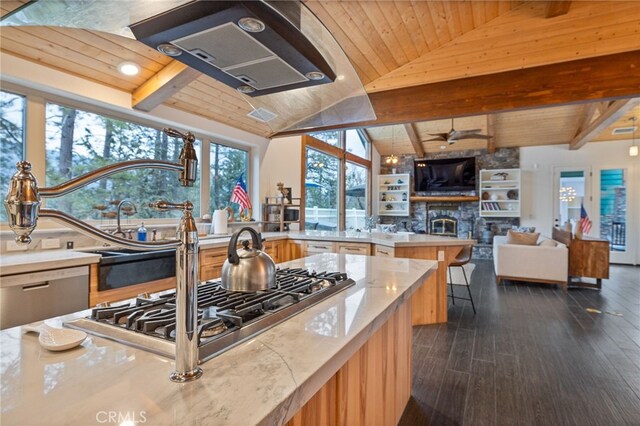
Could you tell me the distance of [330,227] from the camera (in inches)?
281

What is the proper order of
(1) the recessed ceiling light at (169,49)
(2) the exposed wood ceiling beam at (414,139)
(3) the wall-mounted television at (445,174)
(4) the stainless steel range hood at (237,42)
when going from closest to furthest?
(4) the stainless steel range hood at (237,42) < (1) the recessed ceiling light at (169,49) < (2) the exposed wood ceiling beam at (414,139) < (3) the wall-mounted television at (445,174)

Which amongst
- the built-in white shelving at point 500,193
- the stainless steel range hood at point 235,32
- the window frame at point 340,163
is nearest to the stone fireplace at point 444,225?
the built-in white shelving at point 500,193

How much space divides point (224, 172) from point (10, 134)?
2.32 m

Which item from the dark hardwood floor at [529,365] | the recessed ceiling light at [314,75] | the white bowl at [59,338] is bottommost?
the dark hardwood floor at [529,365]

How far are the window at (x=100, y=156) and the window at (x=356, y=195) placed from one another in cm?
492

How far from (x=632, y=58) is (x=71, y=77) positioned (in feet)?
17.8

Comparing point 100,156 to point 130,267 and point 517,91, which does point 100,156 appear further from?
point 517,91

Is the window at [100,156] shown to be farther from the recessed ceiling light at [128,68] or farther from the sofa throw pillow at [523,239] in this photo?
the sofa throw pillow at [523,239]

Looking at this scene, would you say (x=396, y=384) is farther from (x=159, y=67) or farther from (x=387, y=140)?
(x=387, y=140)

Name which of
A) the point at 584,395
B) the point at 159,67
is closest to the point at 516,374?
the point at 584,395

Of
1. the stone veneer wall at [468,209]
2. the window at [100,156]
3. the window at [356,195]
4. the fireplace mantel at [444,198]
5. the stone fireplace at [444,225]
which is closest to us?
the window at [100,156]

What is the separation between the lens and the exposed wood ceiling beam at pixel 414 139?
25.7ft

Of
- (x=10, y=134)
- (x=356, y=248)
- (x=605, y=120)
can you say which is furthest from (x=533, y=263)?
(x=10, y=134)

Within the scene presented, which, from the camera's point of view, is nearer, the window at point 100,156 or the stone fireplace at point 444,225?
the window at point 100,156
